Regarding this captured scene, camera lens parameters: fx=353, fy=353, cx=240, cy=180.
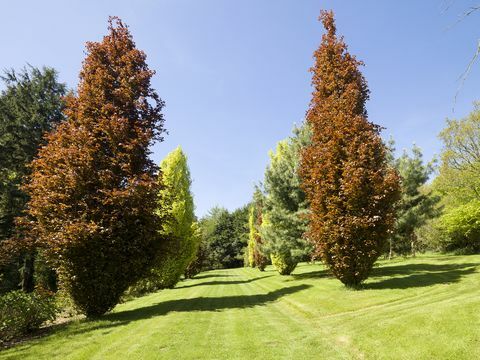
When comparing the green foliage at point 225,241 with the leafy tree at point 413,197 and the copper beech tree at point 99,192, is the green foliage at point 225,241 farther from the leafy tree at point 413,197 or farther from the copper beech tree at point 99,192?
the copper beech tree at point 99,192

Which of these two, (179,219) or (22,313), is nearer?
(22,313)

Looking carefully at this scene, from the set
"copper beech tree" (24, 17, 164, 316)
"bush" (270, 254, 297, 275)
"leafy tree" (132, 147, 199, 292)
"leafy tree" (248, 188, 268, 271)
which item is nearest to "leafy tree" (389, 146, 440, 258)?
"bush" (270, 254, 297, 275)

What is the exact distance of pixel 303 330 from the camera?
9852mm

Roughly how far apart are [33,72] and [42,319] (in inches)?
875

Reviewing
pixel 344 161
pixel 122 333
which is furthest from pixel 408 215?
pixel 122 333

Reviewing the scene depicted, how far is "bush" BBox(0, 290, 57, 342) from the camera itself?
1137cm

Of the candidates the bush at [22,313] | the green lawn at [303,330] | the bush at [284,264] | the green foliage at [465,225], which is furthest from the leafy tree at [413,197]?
the bush at [22,313]

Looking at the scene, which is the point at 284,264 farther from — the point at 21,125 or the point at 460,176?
the point at 21,125

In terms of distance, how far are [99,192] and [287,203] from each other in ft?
45.5

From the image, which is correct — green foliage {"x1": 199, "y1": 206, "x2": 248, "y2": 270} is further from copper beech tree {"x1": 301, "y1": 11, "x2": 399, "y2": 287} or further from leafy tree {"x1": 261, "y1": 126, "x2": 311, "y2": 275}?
copper beech tree {"x1": 301, "y1": 11, "x2": 399, "y2": 287}

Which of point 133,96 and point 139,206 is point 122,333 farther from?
point 133,96

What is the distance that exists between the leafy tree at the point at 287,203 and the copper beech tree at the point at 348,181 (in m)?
6.80

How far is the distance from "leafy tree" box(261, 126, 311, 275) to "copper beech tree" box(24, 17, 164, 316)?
1117 centimetres

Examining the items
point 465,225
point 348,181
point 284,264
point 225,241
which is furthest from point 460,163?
point 225,241
